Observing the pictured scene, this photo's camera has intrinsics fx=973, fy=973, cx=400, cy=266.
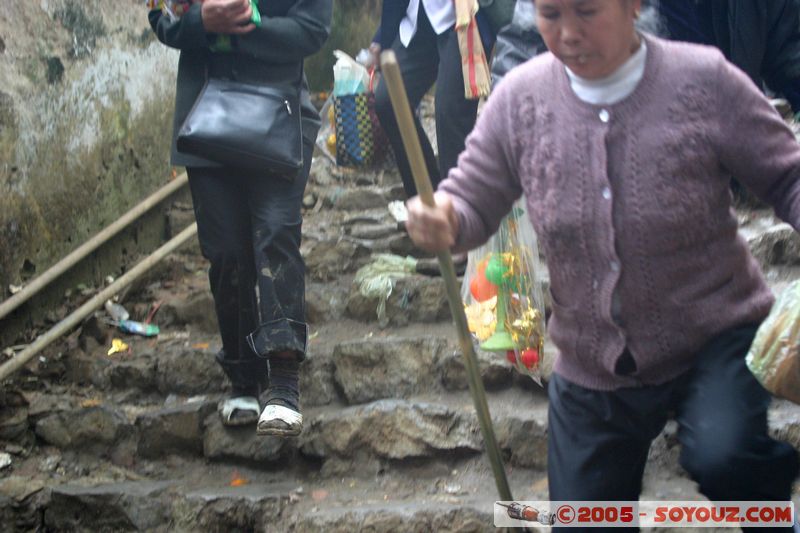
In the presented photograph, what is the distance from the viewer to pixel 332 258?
449 centimetres

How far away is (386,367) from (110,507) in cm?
108

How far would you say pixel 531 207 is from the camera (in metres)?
1.92

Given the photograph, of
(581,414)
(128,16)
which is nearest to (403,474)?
(581,414)

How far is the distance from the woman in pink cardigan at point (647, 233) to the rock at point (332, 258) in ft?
8.46

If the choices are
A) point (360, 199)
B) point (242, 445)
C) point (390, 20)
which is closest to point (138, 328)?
point (242, 445)

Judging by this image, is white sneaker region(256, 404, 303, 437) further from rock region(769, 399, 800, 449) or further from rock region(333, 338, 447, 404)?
rock region(769, 399, 800, 449)

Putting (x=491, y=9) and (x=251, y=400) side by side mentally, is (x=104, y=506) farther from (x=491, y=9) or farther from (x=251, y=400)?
(x=491, y=9)

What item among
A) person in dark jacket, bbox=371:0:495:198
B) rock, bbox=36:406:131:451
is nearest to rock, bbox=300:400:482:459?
rock, bbox=36:406:131:451

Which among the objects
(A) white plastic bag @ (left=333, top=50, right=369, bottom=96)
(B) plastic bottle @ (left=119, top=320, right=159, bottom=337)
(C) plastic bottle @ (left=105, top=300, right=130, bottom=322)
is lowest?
(B) plastic bottle @ (left=119, top=320, right=159, bottom=337)

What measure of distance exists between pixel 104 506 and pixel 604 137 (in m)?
2.29

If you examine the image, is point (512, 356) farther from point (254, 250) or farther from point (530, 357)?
point (254, 250)

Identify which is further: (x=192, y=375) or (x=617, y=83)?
(x=192, y=375)

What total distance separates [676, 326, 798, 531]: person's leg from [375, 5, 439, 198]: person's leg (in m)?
2.25

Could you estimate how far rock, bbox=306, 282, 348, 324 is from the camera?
412 cm
